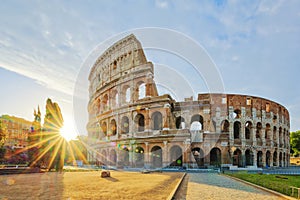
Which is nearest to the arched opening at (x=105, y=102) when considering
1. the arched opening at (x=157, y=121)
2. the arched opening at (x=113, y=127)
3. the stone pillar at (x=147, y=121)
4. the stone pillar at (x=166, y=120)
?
the arched opening at (x=113, y=127)

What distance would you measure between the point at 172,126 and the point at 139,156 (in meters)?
6.09

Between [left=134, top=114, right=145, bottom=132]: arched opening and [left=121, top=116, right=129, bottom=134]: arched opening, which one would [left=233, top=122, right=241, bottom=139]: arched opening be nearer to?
[left=134, top=114, right=145, bottom=132]: arched opening

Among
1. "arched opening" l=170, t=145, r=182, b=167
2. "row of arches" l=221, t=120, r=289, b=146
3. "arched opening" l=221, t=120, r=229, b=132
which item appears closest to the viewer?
"arched opening" l=170, t=145, r=182, b=167

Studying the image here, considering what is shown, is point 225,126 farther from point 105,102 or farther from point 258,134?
point 105,102

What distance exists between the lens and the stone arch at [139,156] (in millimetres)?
31266

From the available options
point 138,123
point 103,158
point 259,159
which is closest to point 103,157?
point 103,158

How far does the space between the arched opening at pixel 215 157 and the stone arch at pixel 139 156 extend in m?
8.89

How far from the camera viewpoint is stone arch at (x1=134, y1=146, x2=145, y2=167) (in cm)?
3127

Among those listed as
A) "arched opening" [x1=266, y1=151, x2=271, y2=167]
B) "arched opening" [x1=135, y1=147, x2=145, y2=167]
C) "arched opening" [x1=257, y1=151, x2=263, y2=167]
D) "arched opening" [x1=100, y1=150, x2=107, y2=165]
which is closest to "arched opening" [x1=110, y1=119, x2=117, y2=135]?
"arched opening" [x1=100, y1=150, x2=107, y2=165]

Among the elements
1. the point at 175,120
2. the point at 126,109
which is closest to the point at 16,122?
the point at 126,109

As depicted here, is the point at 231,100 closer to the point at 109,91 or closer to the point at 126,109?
the point at 126,109

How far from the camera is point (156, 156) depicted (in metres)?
31.4

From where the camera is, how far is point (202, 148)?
2961 centimetres

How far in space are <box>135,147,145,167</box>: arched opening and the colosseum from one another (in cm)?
13
